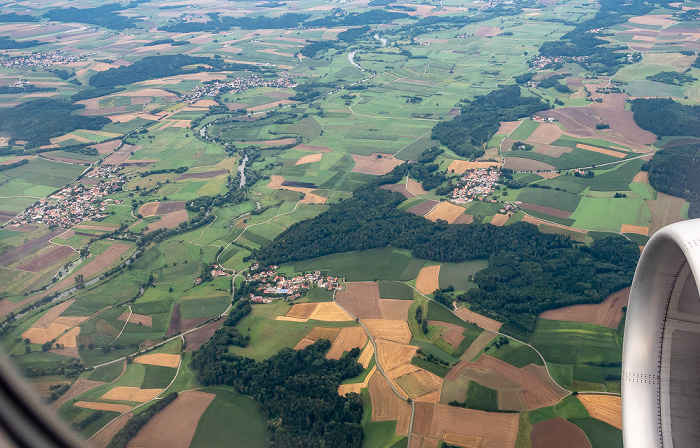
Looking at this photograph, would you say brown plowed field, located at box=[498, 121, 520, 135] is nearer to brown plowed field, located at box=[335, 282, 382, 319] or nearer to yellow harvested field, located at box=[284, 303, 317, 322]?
brown plowed field, located at box=[335, 282, 382, 319]

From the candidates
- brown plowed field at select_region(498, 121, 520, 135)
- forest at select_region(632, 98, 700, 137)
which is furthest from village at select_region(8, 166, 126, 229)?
forest at select_region(632, 98, 700, 137)

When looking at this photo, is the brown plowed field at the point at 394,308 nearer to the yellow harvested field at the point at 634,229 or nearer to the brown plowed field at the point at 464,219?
the brown plowed field at the point at 464,219

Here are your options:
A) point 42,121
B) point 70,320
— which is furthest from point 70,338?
point 42,121

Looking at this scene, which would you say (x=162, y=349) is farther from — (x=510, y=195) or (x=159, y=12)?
(x=159, y=12)

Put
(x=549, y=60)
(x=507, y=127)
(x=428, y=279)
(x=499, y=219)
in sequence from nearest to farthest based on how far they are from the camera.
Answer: (x=428, y=279), (x=499, y=219), (x=507, y=127), (x=549, y=60)

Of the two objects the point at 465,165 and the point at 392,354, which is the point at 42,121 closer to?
the point at 465,165

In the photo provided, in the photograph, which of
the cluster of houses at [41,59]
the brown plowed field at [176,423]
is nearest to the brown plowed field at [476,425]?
the brown plowed field at [176,423]
